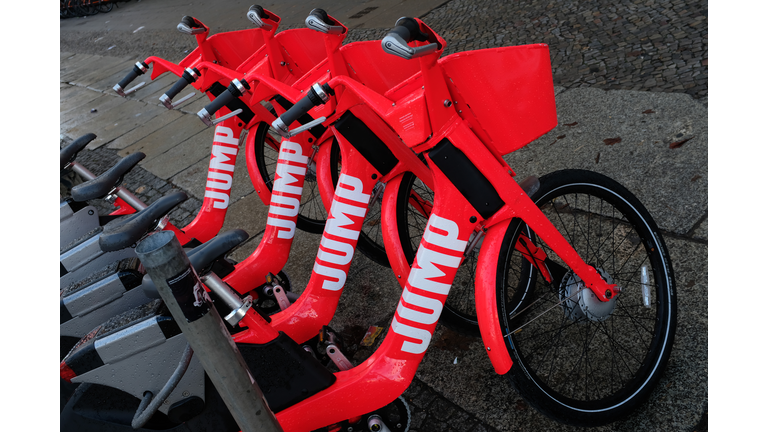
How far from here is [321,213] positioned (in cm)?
389

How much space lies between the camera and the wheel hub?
2008mm

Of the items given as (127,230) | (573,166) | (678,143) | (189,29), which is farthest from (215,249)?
(678,143)

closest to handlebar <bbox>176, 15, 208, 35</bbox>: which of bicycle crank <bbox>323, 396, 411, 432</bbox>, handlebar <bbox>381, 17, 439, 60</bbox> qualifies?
handlebar <bbox>381, 17, 439, 60</bbox>

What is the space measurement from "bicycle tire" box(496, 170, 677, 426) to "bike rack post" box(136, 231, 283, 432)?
33.7 inches

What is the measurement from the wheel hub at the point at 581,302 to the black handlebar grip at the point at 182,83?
6.93ft

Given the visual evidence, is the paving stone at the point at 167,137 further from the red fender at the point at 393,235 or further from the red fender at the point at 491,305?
the red fender at the point at 491,305

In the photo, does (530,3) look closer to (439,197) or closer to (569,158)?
(569,158)

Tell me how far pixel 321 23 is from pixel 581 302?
4.57 feet

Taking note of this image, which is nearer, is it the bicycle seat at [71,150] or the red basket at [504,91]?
the red basket at [504,91]

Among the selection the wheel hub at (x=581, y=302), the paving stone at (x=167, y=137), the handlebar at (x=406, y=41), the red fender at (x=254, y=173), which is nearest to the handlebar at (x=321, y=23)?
the handlebar at (x=406, y=41)

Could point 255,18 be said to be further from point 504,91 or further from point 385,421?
point 385,421

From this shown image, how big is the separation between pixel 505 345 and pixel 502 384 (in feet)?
2.00

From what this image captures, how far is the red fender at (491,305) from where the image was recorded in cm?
176

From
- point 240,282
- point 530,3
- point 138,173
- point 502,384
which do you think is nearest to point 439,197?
point 502,384
